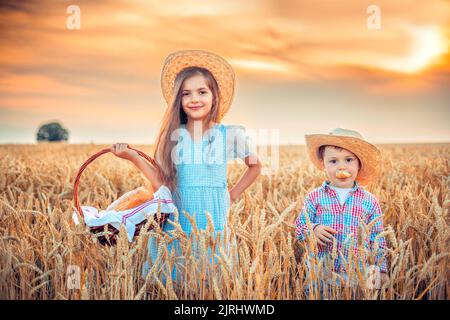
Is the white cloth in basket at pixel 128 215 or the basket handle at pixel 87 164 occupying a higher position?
the basket handle at pixel 87 164

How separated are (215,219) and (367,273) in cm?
102

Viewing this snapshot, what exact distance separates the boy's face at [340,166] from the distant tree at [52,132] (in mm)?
36094

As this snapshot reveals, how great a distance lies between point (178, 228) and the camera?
82.0 inches

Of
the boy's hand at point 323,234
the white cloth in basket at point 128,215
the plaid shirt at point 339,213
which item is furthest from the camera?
the plaid shirt at point 339,213

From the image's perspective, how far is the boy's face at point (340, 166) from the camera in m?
2.60

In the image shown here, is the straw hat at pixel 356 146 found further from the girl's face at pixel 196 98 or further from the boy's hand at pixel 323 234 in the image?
the girl's face at pixel 196 98

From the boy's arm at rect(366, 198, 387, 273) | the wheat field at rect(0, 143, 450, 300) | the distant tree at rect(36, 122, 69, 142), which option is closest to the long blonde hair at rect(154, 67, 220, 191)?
the wheat field at rect(0, 143, 450, 300)

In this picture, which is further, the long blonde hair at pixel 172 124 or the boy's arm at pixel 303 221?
the long blonde hair at pixel 172 124

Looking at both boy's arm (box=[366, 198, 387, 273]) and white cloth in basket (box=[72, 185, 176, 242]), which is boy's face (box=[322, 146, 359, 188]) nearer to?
boy's arm (box=[366, 198, 387, 273])

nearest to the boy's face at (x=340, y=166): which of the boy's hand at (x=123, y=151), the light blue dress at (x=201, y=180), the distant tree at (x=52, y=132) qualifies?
the light blue dress at (x=201, y=180)

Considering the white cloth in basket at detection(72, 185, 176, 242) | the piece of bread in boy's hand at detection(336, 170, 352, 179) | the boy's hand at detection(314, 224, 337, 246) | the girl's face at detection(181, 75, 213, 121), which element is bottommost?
the boy's hand at detection(314, 224, 337, 246)

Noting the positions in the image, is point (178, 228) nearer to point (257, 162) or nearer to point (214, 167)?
point (214, 167)

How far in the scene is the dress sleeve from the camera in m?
2.89
